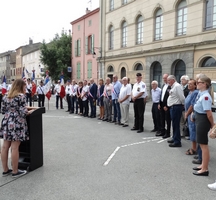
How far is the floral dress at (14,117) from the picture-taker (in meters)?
4.45

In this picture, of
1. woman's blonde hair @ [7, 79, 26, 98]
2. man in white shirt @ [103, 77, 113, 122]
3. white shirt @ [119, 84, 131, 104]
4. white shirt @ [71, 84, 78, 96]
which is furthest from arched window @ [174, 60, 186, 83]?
woman's blonde hair @ [7, 79, 26, 98]

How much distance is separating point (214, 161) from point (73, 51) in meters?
34.0

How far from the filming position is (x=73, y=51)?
123 ft

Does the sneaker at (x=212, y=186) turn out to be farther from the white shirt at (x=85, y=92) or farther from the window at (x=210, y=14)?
the window at (x=210, y=14)

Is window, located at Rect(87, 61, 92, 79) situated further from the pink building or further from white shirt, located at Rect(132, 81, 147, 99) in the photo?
white shirt, located at Rect(132, 81, 147, 99)

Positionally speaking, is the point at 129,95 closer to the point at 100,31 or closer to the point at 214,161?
the point at 214,161

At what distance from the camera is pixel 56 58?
38.5 meters

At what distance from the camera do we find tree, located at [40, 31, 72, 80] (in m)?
38.1

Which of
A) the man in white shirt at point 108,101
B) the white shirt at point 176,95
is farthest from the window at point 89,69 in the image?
the white shirt at point 176,95

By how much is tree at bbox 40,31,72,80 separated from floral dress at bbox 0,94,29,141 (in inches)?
1343

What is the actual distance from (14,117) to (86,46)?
3044cm

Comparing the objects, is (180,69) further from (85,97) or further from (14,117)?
(14,117)

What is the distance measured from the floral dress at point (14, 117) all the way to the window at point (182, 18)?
1816cm

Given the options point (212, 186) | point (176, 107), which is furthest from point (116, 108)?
point (212, 186)
